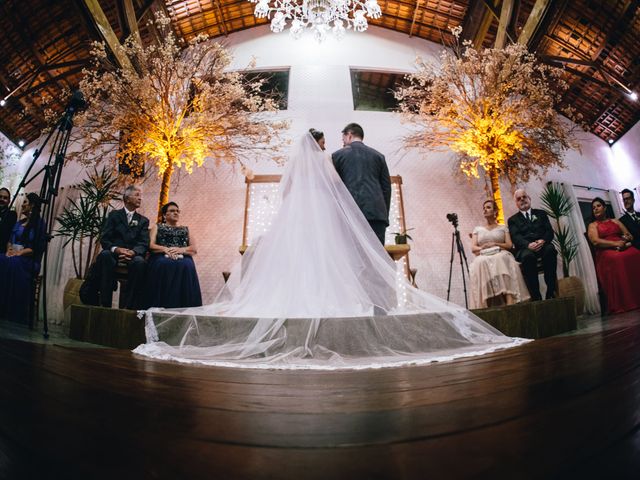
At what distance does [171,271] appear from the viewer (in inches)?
116

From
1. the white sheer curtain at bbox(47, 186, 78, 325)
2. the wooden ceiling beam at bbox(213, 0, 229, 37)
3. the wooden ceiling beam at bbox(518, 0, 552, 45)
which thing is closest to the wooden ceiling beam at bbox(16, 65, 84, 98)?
the white sheer curtain at bbox(47, 186, 78, 325)

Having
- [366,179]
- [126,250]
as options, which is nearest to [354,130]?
[366,179]

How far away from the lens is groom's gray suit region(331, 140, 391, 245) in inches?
105

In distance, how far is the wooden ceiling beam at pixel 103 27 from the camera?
5020 mm

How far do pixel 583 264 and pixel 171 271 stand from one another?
6.98m

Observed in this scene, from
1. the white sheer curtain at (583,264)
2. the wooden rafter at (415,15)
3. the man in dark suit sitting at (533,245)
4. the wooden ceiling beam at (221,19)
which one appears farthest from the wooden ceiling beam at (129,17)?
the white sheer curtain at (583,264)

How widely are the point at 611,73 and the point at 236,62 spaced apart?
760 cm

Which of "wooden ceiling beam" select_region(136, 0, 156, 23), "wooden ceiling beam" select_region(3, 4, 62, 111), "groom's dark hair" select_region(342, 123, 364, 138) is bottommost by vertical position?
"groom's dark hair" select_region(342, 123, 364, 138)

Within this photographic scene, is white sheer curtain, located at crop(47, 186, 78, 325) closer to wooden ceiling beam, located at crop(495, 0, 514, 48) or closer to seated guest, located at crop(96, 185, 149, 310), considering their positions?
seated guest, located at crop(96, 185, 149, 310)

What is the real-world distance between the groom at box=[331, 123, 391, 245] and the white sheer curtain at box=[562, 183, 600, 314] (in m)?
4.77

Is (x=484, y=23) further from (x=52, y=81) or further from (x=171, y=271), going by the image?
(x=52, y=81)

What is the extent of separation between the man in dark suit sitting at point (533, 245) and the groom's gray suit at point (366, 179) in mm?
1709

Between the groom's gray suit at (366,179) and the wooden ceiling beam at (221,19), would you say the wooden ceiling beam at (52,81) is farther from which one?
the groom's gray suit at (366,179)

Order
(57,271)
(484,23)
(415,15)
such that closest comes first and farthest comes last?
(57,271) → (484,23) → (415,15)
